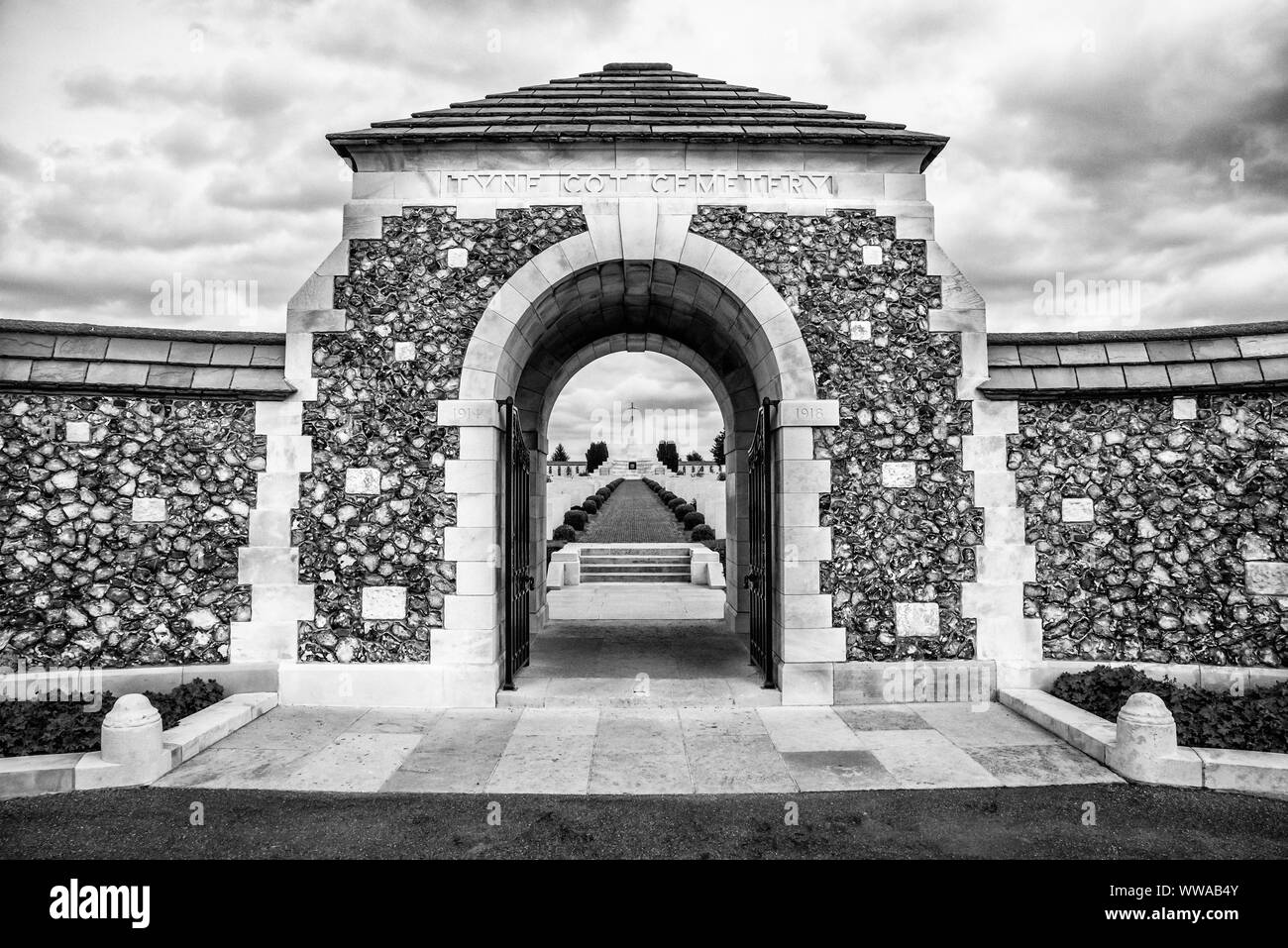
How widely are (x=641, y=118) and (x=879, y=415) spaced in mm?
3775

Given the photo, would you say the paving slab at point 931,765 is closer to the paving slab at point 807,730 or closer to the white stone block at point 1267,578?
the paving slab at point 807,730

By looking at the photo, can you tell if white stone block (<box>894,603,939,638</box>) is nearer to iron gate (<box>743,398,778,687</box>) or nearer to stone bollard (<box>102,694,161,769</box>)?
iron gate (<box>743,398,778,687</box>)

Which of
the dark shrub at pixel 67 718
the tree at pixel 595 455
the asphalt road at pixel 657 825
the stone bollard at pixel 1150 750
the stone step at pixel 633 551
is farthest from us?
the tree at pixel 595 455

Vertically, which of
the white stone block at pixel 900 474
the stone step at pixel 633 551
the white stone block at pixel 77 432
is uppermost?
the white stone block at pixel 77 432

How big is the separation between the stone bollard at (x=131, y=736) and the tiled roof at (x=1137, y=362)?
7254mm

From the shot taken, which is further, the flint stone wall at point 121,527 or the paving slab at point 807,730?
the flint stone wall at point 121,527

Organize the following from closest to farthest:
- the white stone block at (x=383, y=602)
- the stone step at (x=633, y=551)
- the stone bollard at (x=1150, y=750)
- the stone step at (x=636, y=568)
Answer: the stone bollard at (x=1150, y=750), the white stone block at (x=383, y=602), the stone step at (x=636, y=568), the stone step at (x=633, y=551)

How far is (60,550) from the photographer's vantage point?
6.14m

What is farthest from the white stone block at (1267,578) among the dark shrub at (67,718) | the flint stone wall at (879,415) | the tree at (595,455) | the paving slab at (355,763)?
the tree at (595,455)

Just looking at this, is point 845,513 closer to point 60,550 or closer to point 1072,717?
point 1072,717

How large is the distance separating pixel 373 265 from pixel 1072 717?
7186mm

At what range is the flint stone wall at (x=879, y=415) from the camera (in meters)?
6.47

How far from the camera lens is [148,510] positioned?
20.6 ft

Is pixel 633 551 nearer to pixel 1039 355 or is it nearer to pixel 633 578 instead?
pixel 633 578
